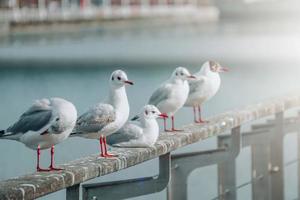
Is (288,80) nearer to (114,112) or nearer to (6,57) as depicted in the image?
(6,57)

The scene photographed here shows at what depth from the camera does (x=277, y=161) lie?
4684 millimetres

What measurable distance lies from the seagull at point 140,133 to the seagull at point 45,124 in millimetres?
276

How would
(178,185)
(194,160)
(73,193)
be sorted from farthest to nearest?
(194,160)
(178,185)
(73,193)

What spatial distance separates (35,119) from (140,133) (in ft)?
1.33

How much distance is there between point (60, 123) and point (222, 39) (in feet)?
218

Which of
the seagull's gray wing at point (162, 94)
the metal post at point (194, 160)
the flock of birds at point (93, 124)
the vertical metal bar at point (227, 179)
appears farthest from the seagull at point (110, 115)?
the seagull's gray wing at point (162, 94)

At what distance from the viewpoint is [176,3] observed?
84000 mm

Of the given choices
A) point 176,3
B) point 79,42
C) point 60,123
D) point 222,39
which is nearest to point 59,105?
point 60,123

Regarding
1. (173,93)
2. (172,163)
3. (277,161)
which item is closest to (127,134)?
(172,163)

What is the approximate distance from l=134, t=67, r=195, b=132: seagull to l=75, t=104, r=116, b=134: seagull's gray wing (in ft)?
2.34

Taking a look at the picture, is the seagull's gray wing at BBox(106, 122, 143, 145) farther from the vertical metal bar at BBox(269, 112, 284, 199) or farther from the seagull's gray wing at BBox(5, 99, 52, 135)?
the vertical metal bar at BBox(269, 112, 284, 199)

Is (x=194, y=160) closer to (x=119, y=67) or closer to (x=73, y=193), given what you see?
(x=73, y=193)

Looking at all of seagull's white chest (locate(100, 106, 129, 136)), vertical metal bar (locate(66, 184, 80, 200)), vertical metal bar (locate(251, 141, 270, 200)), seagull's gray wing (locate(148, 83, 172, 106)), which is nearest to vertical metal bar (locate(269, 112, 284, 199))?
vertical metal bar (locate(251, 141, 270, 200))

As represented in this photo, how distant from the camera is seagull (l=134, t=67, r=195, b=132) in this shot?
4.47m
